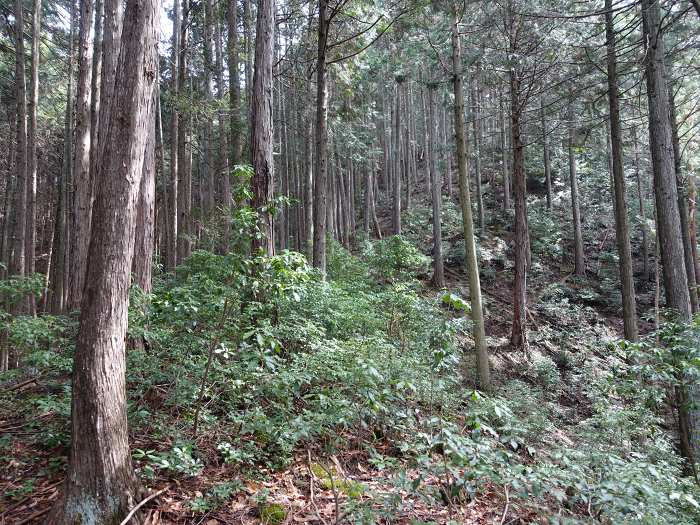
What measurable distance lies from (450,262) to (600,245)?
811 centimetres

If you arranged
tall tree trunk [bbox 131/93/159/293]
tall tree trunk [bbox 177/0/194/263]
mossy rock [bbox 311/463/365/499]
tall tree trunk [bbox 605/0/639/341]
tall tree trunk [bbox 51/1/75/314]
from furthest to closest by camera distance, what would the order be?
tall tree trunk [bbox 51/1/75/314]
tall tree trunk [bbox 177/0/194/263]
tall tree trunk [bbox 605/0/639/341]
tall tree trunk [bbox 131/93/159/293]
mossy rock [bbox 311/463/365/499]

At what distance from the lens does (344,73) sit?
11383 millimetres

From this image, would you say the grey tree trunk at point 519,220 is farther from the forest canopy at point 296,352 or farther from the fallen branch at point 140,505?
the fallen branch at point 140,505

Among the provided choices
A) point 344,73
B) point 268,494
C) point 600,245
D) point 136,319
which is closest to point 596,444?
point 268,494

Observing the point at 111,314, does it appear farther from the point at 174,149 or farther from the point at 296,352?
the point at 174,149

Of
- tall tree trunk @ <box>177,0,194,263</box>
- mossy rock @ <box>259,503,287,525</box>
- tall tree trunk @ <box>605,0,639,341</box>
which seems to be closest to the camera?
mossy rock @ <box>259,503,287,525</box>

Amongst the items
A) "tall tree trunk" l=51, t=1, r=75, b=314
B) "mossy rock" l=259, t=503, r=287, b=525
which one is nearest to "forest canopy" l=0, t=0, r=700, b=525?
"mossy rock" l=259, t=503, r=287, b=525

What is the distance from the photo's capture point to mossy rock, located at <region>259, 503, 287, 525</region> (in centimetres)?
336

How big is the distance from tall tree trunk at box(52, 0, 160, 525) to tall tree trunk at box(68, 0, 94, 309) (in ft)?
19.3

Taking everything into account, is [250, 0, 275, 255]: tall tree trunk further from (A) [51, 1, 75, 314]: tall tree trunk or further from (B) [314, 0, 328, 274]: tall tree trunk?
(A) [51, 1, 75, 314]: tall tree trunk

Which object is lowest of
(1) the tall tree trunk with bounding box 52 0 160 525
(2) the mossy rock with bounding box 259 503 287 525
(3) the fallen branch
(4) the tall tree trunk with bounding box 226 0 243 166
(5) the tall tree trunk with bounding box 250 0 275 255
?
(2) the mossy rock with bounding box 259 503 287 525

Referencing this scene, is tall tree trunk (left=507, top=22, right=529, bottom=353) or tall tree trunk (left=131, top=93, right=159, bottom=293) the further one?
tall tree trunk (left=507, top=22, right=529, bottom=353)

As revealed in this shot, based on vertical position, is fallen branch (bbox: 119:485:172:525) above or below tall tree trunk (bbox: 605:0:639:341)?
below

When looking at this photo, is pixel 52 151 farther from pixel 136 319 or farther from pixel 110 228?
pixel 110 228
